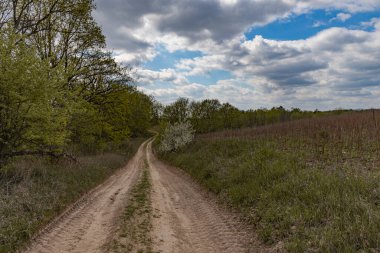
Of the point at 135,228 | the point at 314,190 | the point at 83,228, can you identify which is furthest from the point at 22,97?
the point at 314,190

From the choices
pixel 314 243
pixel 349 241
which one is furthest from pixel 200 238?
pixel 349 241

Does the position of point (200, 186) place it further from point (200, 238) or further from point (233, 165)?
point (200, 238)

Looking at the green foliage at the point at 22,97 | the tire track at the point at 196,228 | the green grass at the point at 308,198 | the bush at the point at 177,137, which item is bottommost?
the tire track at the point at 196,228

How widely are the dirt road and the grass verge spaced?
0.21 metres

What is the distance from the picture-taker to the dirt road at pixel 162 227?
24.7 ft

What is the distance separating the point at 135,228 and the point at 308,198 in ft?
16.6

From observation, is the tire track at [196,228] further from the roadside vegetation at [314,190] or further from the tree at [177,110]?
the tree at [177,110]

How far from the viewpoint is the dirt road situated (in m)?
7.53

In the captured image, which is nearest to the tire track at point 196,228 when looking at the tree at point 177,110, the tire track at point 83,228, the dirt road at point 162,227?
the dirt road at point 162,227

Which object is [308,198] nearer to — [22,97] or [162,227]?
[162,227]

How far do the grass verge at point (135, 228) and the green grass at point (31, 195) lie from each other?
2.35 meters

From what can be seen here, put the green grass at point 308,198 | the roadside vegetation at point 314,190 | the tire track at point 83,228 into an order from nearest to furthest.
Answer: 1. the green grass at point 308,198
2. the roadside vegetation at point 314,190
3. the tire track at point 83,228

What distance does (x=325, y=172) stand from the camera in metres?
10.4

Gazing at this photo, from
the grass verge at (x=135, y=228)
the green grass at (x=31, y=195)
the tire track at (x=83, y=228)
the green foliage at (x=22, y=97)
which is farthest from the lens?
the green foliage at (x=22, y=97)
